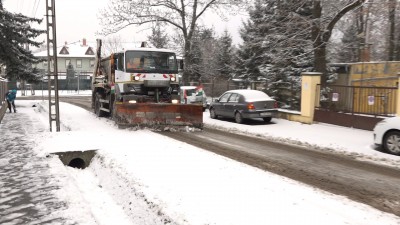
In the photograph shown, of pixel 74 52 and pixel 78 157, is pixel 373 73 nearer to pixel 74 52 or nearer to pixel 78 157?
pixel 78 157

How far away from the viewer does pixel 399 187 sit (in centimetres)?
695

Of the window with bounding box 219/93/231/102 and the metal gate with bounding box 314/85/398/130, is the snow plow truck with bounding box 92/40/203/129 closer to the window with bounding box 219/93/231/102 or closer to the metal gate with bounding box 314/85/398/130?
the window with bounding box 219/93/231/102

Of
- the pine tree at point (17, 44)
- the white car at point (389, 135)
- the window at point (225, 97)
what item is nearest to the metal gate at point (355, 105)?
the white car at point (389, 135)

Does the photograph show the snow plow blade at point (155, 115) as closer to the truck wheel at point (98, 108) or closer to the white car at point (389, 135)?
the truck wheel at point (98, 108)

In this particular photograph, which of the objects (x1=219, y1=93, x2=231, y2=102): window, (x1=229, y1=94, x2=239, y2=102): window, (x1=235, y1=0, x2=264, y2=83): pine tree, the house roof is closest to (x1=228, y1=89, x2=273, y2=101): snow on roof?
(x1=229, y1=94, x2=239, y2=102): window

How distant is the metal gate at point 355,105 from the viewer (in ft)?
45.4

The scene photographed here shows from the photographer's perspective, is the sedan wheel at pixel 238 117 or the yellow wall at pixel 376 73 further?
the yellow wall at pixel 376 73

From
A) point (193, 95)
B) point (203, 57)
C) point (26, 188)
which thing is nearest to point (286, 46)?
point (193, 95)

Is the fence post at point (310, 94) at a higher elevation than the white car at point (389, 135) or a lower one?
higher

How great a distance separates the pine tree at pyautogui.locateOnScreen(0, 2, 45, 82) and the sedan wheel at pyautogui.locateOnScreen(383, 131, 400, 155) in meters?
22.7

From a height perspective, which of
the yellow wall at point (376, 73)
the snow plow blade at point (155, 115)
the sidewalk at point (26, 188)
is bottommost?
the sidewalk at point (26, 188)

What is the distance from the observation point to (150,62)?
48.8ft

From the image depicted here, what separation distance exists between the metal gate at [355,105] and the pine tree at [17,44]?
19579 millimetres

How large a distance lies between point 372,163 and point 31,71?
82.8 feet
